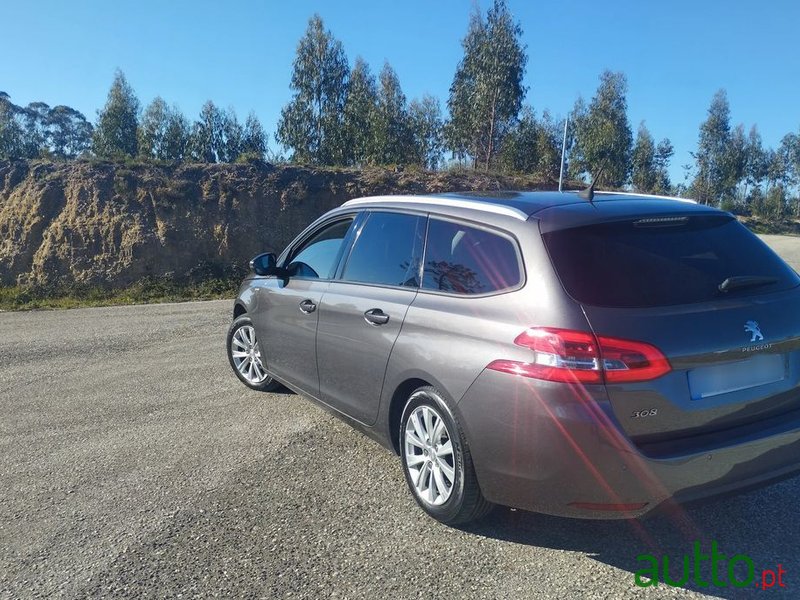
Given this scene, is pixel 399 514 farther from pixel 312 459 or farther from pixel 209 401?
pixel 209 401

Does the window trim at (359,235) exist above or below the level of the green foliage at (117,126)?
below

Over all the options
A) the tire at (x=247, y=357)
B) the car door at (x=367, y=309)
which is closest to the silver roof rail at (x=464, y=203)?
the car door at (x=367, y=309)

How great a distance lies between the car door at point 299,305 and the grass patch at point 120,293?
1083cm

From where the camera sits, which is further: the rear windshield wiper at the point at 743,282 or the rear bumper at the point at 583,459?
the rear windshield wiper at the point at 743,282

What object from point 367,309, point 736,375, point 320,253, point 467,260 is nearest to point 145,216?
point 320,253

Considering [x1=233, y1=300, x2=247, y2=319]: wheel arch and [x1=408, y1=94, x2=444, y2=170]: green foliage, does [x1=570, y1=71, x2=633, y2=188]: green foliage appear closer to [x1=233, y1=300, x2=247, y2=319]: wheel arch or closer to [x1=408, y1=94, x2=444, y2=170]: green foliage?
[x1=408, y1=94, x2=444, y2=170]: green foliage

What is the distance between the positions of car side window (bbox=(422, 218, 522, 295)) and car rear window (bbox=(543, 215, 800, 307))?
0.80ft

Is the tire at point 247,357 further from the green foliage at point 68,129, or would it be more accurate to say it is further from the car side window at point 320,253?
the green foliage at point 68,129

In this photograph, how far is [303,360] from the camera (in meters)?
4.90

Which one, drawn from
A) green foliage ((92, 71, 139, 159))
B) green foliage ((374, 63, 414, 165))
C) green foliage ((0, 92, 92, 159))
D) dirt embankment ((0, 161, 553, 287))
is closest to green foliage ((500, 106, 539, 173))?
green foliage ((374, 63, 414, 165))

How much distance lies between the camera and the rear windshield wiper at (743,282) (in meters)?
3.21

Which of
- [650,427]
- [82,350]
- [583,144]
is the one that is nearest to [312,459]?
[650,427]

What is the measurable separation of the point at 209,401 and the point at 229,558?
9.02 feet

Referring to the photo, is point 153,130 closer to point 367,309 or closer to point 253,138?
point 253,138
